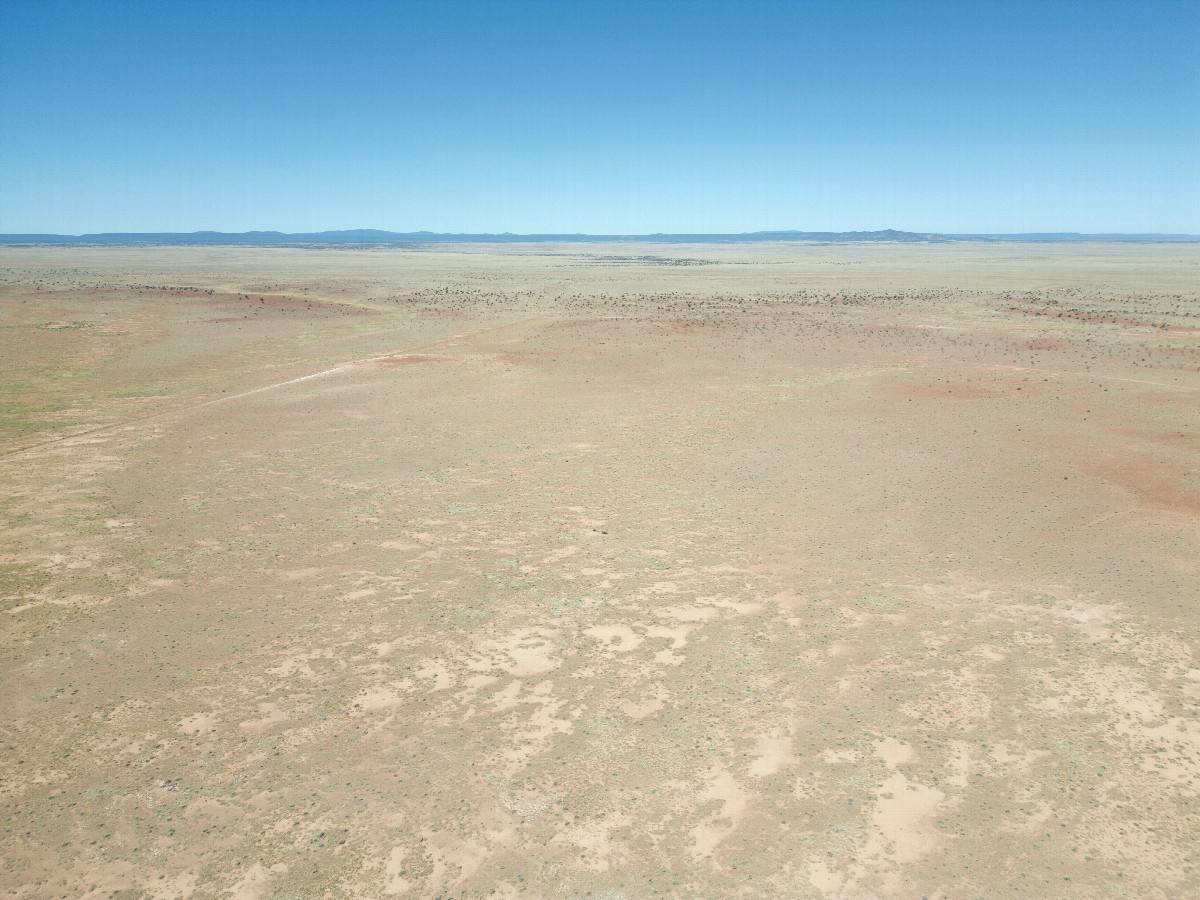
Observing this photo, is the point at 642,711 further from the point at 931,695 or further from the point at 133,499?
the point at 133,499

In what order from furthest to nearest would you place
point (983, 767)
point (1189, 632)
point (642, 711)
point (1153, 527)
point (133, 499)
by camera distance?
point (133, 499) < point (1153, 527) < point (1189, 632) < point (642, 711) < point (983, 767)

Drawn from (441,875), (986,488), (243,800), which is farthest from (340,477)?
(986,488)

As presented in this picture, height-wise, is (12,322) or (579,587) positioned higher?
(12,322)

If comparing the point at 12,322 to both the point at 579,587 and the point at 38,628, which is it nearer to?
the point at 38,628


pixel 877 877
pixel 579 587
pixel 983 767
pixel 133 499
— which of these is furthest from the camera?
pixel 133 499

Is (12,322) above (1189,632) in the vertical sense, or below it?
above

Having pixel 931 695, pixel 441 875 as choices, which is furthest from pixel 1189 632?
pixel 441 875

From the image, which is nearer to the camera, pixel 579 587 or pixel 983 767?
pixel 983 767
